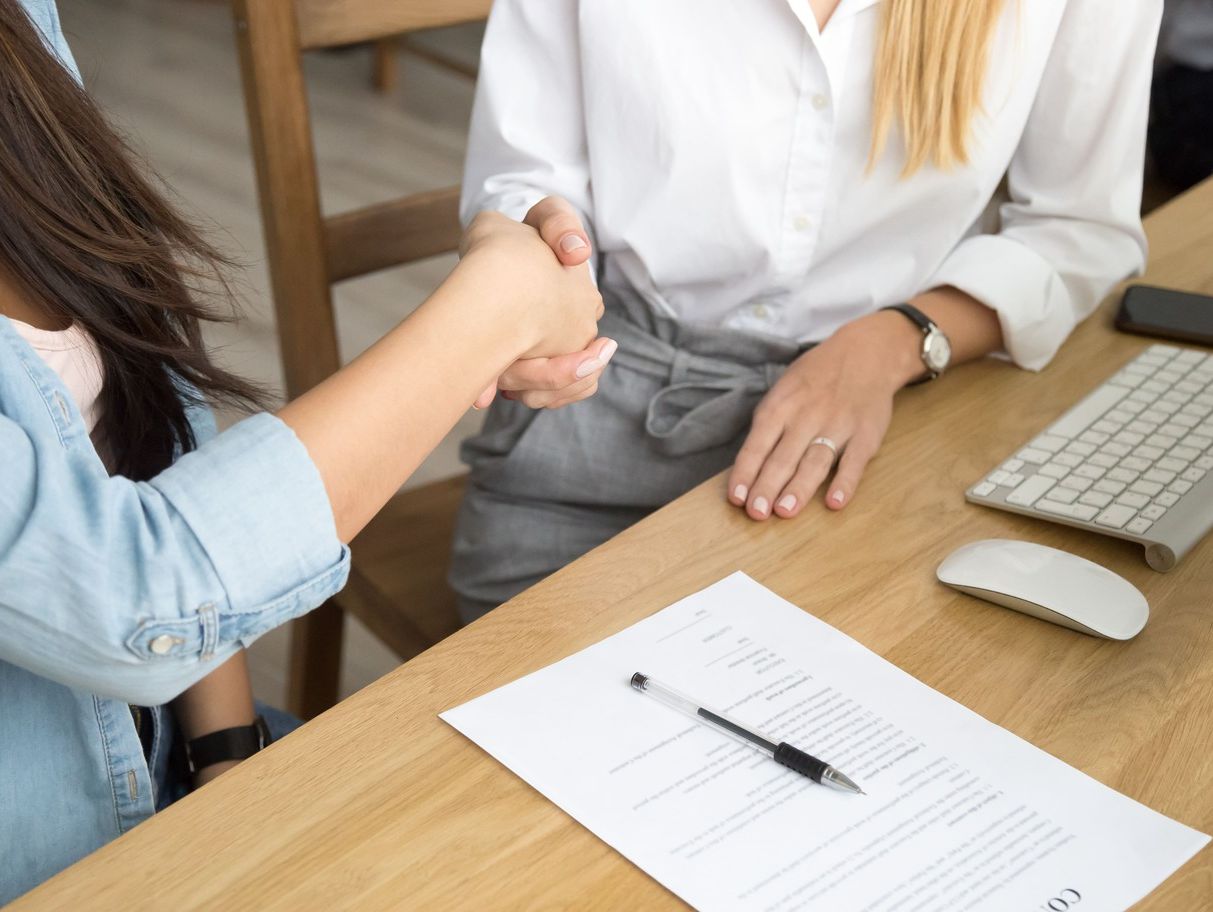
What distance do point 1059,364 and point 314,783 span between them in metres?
0.74

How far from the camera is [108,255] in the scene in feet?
2.74

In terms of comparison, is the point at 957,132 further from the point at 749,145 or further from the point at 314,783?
the point at 314,783

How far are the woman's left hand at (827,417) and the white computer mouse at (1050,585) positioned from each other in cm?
12

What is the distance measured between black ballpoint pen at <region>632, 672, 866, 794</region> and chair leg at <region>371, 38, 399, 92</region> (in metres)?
3.62

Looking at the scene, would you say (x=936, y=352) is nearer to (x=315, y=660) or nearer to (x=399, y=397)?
(x=399, y=397)

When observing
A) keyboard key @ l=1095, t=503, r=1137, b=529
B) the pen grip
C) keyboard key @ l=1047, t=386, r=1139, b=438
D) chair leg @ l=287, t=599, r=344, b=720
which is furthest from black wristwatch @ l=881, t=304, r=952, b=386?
chair leg @ l=287, t=599, r=344, b=720

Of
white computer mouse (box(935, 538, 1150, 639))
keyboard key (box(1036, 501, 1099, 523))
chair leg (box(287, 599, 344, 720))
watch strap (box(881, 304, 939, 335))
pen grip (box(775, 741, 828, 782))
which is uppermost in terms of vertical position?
watch strap (box(881, 304, 939, 335))

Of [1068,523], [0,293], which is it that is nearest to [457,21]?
[0,293]

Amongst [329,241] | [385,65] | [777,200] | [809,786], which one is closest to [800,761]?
[809,786]

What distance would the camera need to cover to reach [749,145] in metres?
1.12

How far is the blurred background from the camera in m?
1.99

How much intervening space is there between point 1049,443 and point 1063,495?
7cm

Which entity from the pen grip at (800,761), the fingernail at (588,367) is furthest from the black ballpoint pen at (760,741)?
the fingernail at (588,367)

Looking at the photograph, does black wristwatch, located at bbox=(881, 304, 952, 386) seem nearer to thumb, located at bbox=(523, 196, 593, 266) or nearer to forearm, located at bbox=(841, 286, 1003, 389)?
forearm, located at bbox=(841, 286, 1003, 389)
